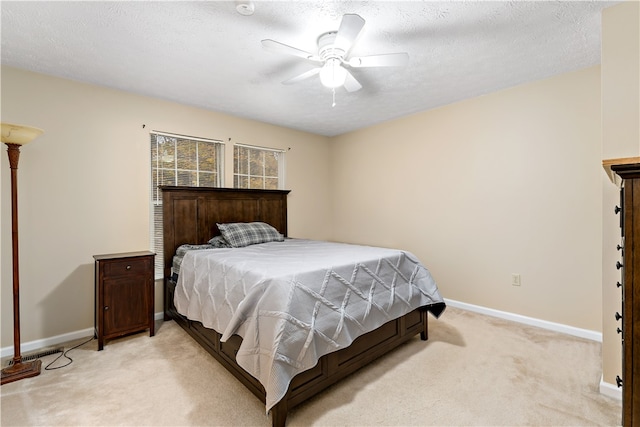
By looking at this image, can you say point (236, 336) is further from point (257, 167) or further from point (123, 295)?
point (257, 167)

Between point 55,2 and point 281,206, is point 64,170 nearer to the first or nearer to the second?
point 55,2

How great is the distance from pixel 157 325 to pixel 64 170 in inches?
68.8

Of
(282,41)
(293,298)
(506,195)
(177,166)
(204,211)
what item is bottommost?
(293,298)

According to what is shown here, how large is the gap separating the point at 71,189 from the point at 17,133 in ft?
2.60

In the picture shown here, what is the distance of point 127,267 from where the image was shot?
267cm

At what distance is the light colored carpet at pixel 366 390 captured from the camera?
168 centimetres

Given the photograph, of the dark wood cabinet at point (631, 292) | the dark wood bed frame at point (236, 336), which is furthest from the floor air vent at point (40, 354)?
the dark wood cabinet at point (631, 292)

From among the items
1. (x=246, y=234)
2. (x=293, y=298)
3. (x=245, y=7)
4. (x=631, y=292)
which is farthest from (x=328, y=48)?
(x=246, y=234)

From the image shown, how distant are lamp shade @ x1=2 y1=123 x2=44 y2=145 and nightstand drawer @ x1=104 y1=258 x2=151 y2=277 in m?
1.11

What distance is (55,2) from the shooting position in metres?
1.73

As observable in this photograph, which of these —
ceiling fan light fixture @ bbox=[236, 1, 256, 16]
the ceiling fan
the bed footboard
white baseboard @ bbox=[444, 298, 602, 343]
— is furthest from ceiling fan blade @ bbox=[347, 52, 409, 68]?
white baseboard @ bbox=[444, 298, 602, 343]

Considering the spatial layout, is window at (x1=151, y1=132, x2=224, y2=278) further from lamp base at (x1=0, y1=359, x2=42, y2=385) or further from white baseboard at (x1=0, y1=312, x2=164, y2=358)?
lamp base at (x1=0, y1=359, x2=42, y2=385)

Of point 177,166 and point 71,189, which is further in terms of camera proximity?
point 177,166

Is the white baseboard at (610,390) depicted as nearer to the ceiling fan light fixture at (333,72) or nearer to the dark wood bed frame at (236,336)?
the dark wood bed frame at (236,336)
